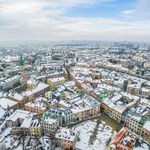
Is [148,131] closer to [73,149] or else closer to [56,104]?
[73,149]

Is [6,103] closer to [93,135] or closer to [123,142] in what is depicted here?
[93,135]

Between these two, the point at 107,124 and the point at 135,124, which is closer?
the point at 135,124

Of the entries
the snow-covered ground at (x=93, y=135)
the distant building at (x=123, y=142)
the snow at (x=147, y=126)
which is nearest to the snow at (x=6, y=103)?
the snow-covered ground at (x=93, y=135)

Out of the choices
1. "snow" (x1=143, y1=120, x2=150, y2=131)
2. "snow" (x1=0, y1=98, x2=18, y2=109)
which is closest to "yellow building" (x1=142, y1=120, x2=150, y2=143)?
"snow" (x1=143, y1=120, x2=150, y2=131)

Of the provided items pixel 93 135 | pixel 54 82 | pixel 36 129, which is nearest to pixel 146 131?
pixel 93 135

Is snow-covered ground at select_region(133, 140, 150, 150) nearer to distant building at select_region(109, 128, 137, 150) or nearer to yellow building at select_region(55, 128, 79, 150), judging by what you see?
Result: distant building at select_region(109, 128, 137, 150)

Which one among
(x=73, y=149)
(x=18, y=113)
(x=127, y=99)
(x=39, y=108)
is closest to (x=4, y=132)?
(x=18, y=113)

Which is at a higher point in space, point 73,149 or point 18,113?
point 18,113

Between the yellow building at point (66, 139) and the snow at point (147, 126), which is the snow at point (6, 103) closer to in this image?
the yellow building at point (66, 139)
